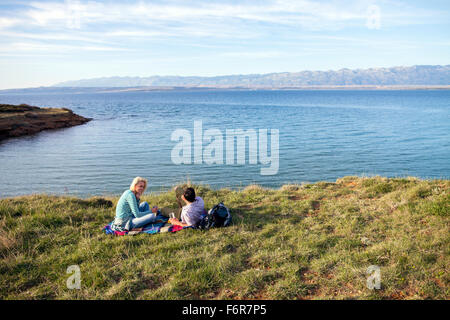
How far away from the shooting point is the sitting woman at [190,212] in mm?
8180

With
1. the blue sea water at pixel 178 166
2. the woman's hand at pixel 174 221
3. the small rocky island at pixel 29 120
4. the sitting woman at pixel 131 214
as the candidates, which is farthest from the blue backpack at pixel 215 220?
the small rocky island at pixel 29 120

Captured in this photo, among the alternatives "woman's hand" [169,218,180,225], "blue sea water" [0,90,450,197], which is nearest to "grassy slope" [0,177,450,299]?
"woman's hand" [169,218,180,225]

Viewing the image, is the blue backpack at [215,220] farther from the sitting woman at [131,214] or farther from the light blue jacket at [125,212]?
the light blue jacket at [125,212]

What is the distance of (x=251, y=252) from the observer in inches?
268

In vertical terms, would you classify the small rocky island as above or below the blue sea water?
above

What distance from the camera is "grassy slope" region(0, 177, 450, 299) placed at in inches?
215

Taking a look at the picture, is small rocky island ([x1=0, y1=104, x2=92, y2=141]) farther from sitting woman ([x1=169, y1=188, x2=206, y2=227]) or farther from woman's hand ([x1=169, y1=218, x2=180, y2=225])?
sitting woman ([x1=169, y1=188, x2=206, y2=227])

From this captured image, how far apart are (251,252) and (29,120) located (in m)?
54.6

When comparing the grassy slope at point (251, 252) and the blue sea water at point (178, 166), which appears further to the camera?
A: the blue sea water at point (178, 166)

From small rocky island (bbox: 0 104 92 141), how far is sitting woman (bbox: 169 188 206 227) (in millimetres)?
44011

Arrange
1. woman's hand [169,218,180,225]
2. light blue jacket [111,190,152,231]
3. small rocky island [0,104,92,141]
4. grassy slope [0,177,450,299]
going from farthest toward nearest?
1. small rocky island [0,104,92,141]
2. woman's hand [169,218,180,225]
3. light blue jacket [111,190,152,231]
4. grassy slope [0,177,450,299]

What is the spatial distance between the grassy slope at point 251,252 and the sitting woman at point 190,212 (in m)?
0.34

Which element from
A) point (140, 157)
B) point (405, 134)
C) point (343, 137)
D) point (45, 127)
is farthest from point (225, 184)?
point (45, 127)
